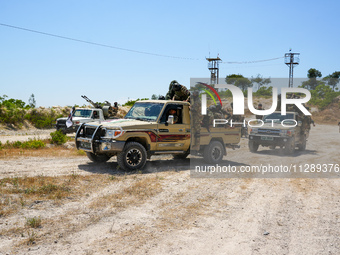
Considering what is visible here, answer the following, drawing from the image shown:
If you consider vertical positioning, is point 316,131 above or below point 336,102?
below

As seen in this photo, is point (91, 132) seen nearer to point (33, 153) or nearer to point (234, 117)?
point (33, 153)

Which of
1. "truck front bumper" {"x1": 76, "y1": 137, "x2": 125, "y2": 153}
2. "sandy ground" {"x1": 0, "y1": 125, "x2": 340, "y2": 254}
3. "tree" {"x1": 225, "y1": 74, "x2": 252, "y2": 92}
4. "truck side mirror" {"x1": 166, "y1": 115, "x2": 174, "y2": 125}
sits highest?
"tree" {"x1": 225, "y1": 74, "x2": 252, "y2": 92}

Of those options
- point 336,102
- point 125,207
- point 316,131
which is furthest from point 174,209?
point 336,102

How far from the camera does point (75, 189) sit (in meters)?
7.62

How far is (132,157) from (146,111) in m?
1.77

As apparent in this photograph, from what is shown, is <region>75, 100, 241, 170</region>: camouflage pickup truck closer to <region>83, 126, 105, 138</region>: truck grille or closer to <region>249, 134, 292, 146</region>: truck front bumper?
<region>83, 126, 105, 138</region>: truck grille

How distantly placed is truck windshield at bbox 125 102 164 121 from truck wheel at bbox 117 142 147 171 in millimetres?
1165

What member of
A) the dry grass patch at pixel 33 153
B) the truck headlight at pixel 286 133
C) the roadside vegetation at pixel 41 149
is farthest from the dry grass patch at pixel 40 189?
the truck headlight at pixel 286 133

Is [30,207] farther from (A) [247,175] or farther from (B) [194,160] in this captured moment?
(B) [194,160]

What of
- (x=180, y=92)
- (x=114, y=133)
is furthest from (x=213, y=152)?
(x=114, y=133)

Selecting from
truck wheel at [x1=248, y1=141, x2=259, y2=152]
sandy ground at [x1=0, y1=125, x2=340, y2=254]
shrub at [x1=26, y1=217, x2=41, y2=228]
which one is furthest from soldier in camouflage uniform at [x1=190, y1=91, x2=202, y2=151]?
shrub at [x1=26, y1=217, x2=41, y2=228]

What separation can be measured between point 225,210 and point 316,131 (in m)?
21.1

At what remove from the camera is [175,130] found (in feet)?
35.1

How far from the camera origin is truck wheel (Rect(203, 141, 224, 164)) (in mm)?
11484
